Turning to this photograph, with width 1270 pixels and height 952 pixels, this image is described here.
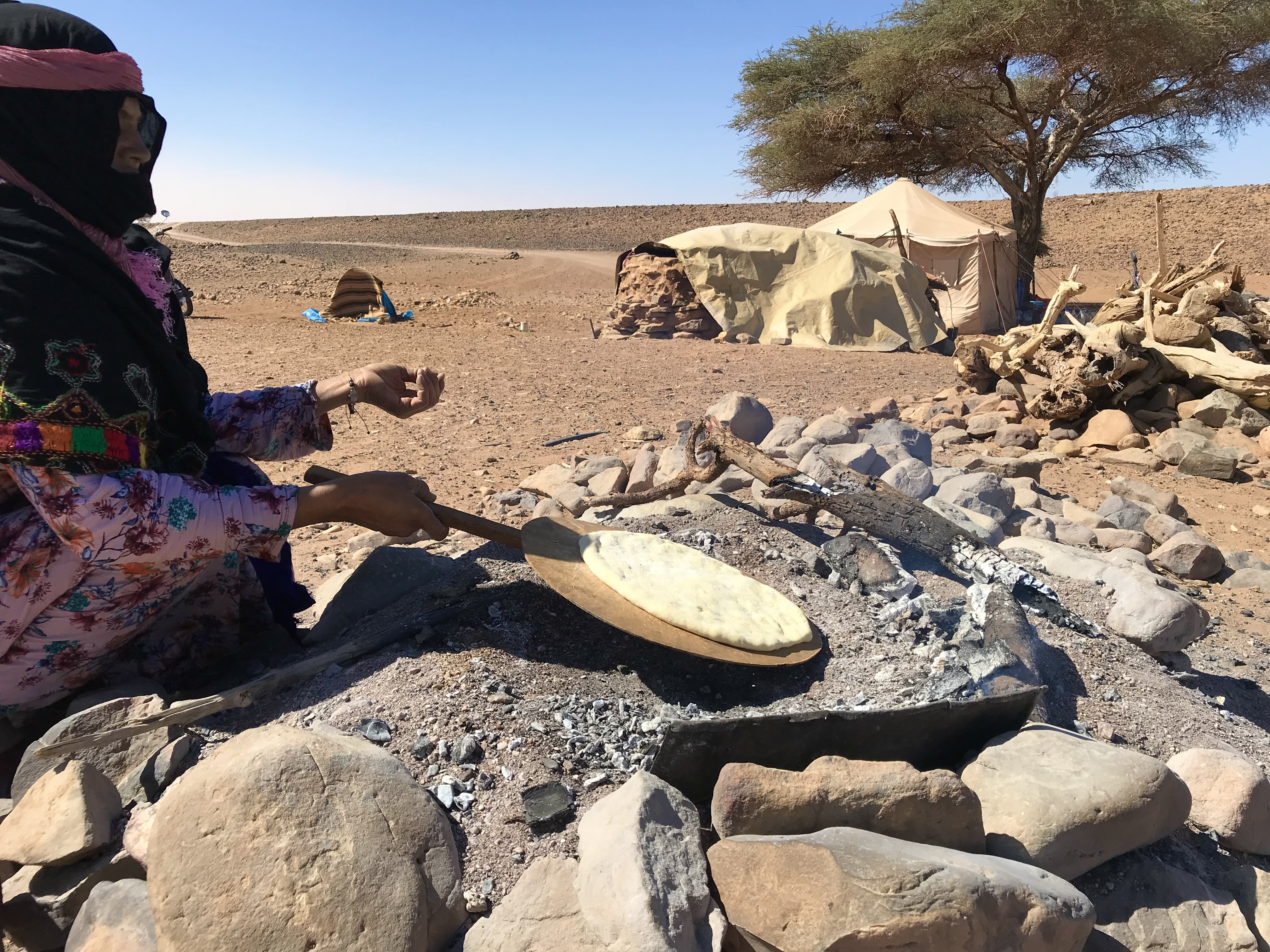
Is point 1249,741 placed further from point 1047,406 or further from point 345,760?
point 1047,406

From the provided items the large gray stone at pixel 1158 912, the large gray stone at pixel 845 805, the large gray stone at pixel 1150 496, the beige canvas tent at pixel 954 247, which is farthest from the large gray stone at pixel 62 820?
the beige canvas tent at pixel 954 247

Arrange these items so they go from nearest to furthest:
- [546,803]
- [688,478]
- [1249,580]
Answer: [546,803]
[688,478]
[1249,580]

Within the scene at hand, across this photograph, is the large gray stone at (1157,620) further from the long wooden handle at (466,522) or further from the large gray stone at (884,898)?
the long wooden handle at (466,522)

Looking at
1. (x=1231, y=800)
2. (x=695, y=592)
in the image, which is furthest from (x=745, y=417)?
(x=1231, y=800)

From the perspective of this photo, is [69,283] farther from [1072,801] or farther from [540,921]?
[1072,801]

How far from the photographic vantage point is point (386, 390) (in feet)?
8.01

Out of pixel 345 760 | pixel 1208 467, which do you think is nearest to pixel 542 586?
pixel 345 760

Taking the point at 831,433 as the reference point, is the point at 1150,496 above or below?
below

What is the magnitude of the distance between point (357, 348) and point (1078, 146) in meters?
13.3

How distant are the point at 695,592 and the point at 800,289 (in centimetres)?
843

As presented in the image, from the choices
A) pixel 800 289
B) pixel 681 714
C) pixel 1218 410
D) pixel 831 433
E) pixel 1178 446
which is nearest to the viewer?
pixel 681 714

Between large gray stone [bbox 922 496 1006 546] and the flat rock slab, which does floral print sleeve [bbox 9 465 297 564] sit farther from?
large gray stone [bbox 922 496 1006 546]

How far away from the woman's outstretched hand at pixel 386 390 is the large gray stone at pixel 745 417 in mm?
2329

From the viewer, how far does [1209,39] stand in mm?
11695
